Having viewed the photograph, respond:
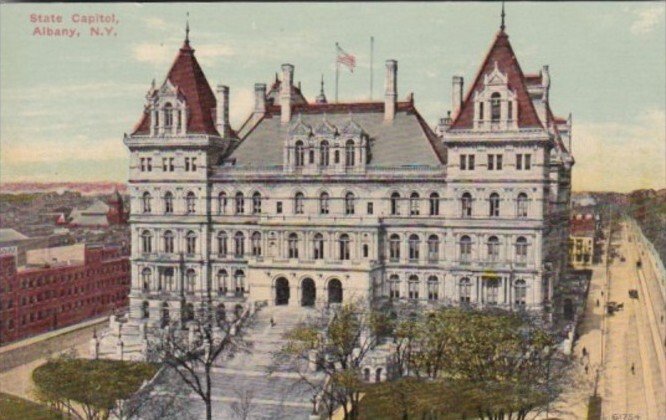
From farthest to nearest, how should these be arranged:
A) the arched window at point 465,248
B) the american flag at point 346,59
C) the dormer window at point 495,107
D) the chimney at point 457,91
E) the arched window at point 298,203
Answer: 1. the arched window at point 298,203
2. the chimney at point 457,91
3. the arched window at point 465,248
4. the dormer window at point 495,107
5. the american flag at point 346,59

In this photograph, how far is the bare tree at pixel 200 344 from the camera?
1289 inches

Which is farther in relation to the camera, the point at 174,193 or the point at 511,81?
the point at 174,193

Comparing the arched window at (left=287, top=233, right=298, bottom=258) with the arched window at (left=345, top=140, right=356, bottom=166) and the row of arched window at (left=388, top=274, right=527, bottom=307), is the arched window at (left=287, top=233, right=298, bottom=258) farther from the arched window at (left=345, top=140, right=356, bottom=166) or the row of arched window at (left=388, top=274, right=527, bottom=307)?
the row of arched window at (left=388, top=274, right=527, bottom=307)

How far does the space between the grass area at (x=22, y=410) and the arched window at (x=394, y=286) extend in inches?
699

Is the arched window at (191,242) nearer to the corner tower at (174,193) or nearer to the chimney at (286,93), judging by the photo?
the corner tower at (174,193)

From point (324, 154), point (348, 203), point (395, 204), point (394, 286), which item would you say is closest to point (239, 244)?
point (348, 203)

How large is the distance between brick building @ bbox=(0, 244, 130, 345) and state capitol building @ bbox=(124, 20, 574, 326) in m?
5.44

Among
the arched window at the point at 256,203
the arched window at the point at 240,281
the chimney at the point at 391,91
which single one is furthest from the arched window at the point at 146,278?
the chimney at the point at 391,91

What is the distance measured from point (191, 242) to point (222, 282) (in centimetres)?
286

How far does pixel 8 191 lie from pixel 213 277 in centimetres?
1219

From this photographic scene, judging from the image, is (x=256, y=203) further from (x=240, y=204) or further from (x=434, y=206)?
(x=434, y=206)

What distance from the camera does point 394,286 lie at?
42.0 metres

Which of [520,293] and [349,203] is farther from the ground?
[349,203]

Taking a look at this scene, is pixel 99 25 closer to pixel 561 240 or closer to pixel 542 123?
pixel 542 123
